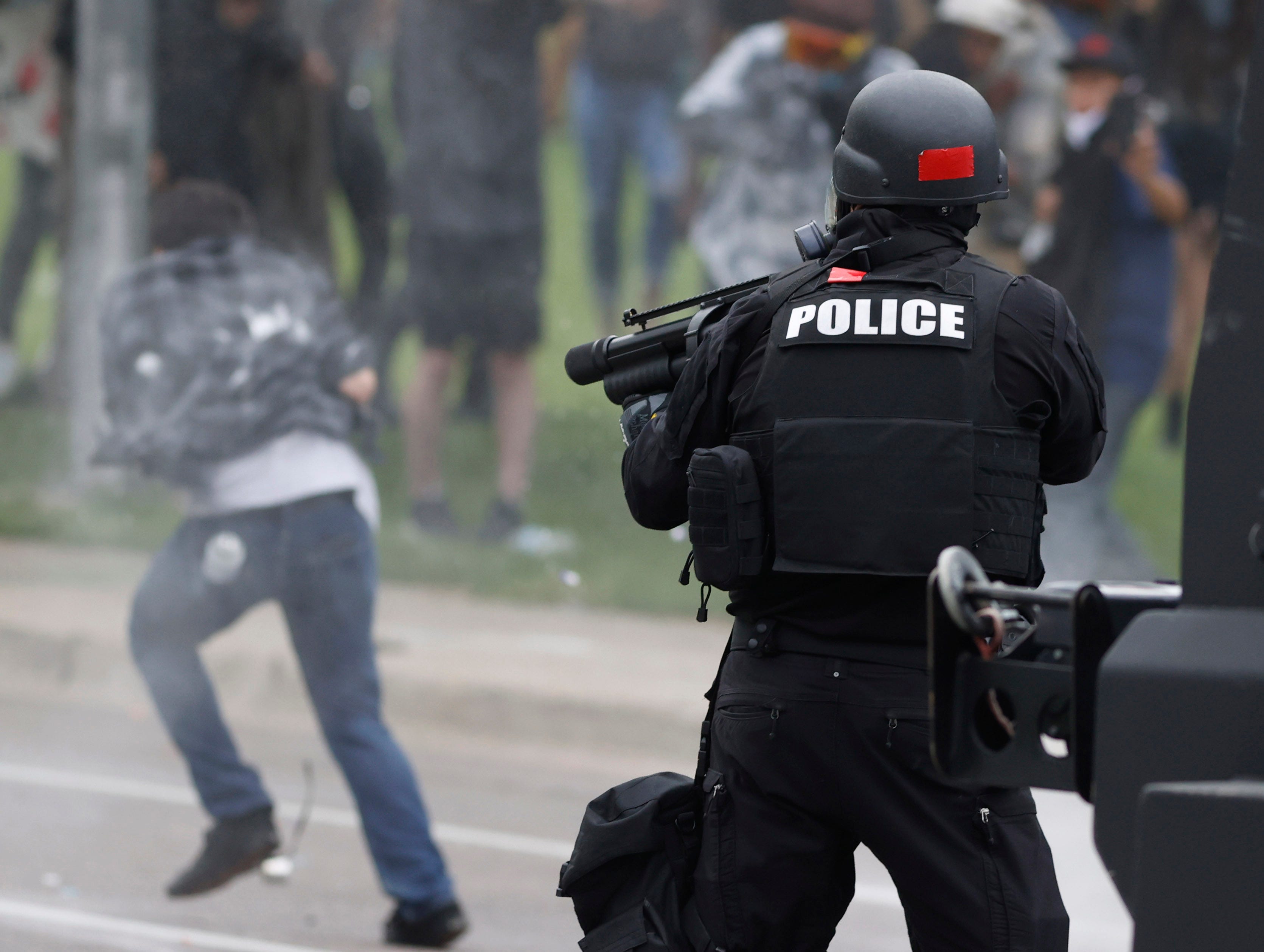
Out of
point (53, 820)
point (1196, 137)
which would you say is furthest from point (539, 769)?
point (1196, 137)

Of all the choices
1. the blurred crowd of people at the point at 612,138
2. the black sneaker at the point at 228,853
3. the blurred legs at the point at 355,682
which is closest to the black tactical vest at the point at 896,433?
the blurred legs at the point at 355,682

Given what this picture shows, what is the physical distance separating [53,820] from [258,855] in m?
1.37

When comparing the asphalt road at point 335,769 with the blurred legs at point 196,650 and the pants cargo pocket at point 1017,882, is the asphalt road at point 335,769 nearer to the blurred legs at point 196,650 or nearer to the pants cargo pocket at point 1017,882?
the blurred legs at point 196,650

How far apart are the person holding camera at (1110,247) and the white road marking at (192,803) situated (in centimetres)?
345

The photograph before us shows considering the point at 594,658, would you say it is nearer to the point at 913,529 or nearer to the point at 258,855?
the point at 258,855

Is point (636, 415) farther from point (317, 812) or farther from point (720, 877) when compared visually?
point (317, 812)

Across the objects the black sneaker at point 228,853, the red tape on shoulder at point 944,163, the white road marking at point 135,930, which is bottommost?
the white road marking at point 135,930

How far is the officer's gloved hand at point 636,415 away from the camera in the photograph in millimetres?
3428

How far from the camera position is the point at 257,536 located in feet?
18.1

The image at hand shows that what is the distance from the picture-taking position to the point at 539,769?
737 cm

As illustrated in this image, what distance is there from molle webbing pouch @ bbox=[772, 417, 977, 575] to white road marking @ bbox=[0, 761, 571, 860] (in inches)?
126

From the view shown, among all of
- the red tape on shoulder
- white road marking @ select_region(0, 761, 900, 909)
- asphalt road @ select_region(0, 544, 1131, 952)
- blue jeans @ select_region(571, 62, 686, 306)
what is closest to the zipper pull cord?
the red tape on shoulder

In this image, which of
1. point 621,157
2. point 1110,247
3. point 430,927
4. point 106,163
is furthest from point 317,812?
point 106,163

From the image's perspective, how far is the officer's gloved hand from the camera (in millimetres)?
3428
